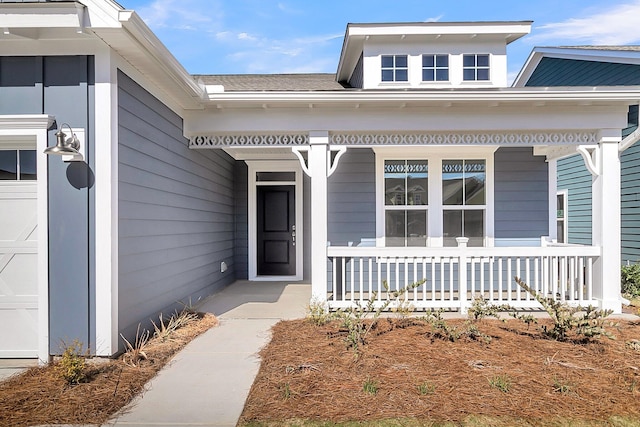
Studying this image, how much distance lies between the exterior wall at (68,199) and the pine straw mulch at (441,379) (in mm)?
1714

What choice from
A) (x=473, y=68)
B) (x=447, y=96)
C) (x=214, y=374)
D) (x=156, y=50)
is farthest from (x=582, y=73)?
(x=214, y=374)

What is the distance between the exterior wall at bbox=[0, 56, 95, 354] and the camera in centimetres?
375

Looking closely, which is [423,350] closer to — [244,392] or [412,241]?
[244,392]

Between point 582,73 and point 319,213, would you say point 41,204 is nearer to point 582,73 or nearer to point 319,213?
point 319,213

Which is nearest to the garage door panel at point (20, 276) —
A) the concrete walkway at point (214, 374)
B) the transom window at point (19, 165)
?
the transom window at point (19, 165)

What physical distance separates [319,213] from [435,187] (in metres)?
2.47

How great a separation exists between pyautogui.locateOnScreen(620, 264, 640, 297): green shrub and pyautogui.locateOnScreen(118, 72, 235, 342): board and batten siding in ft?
22.2

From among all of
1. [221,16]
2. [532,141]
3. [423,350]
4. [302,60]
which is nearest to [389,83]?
[532,141]

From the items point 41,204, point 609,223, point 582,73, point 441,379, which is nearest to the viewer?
point 441,379

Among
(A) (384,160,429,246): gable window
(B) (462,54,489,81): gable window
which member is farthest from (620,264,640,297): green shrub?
(B) (462,54,489,81): gable window

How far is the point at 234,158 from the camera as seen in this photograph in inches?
334

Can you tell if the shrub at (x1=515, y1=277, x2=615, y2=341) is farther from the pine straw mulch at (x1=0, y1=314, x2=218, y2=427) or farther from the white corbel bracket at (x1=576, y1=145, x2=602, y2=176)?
→ the pine straw mulch at (x1=0, y1=314, x2=218, y2=427)

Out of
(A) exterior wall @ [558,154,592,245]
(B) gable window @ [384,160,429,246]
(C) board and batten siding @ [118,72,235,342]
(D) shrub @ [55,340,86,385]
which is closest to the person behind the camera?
(D) shrub @ [55,340,86,385]

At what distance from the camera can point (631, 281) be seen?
23.7 feet
